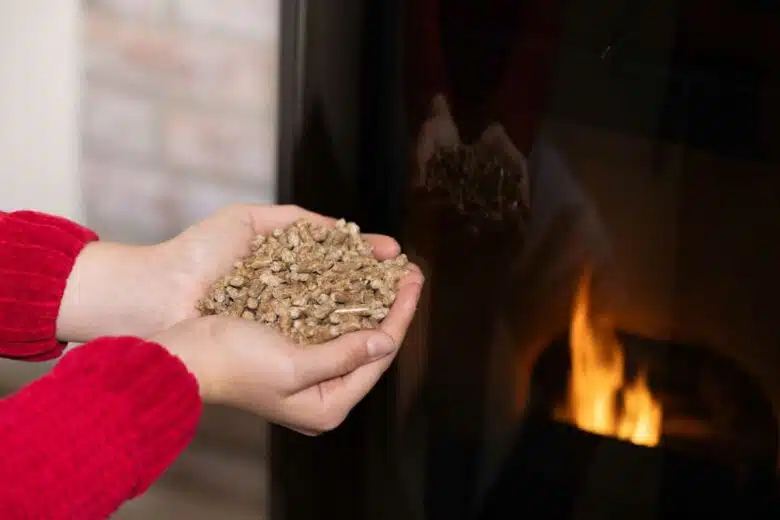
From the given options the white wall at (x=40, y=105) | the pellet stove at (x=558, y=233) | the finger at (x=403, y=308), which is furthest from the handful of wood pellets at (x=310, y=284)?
the white wall at (x=40, y=105)

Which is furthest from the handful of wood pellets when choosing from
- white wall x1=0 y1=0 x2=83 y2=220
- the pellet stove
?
white wall x1=0 y1=0 x2=83 y2=220

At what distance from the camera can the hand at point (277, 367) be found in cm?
79

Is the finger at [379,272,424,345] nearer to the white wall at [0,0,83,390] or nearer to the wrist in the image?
the wrist

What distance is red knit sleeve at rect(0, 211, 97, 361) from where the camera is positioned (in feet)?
3.01

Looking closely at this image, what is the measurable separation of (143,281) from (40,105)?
38 cm

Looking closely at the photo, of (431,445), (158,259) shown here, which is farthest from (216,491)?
(158,259)

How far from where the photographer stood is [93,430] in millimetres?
676

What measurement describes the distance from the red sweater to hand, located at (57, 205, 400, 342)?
0.81ft

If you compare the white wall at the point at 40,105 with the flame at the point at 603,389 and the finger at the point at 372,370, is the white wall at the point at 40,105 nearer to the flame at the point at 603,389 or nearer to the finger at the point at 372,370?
the finger at the point at 372,370

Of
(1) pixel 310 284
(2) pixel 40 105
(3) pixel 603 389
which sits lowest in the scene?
(3) pixel 603 389

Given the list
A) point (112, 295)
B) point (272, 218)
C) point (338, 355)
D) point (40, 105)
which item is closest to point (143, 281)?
point (112, 295)

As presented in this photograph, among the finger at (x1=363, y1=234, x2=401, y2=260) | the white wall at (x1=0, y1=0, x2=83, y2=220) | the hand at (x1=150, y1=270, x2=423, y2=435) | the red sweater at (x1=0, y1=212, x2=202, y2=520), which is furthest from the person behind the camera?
the white wall at (x1=0, y1=0, x2=83, y2=220)

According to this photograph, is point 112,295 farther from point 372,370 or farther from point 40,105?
point 40,105

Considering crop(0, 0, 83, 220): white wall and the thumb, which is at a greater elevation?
crop(0, 0, 83, 220): white wall
